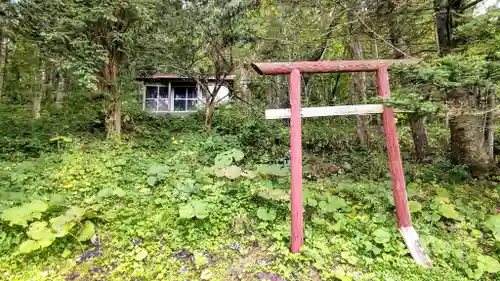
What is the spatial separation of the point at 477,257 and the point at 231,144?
203 inches

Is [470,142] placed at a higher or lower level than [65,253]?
higher

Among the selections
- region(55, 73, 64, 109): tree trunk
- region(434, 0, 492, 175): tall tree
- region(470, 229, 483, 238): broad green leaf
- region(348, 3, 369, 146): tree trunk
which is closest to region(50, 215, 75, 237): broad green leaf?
region(470, 229, 483, 238): broad green leaf

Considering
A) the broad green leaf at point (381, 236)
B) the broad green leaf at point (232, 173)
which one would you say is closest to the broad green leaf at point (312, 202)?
the broad green leaf at point (381, 236)

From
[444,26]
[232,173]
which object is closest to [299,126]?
[232,173]

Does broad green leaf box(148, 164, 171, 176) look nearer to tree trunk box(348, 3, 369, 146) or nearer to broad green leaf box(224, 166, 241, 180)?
broad green leaf box(224, 166, 241, 180)

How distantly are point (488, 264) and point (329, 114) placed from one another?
7.84 ft

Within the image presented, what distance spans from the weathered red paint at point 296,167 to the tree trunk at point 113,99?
5.00 m

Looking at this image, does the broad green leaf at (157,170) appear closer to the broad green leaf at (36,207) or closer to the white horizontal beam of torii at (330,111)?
the broad green leaf at (36,207)

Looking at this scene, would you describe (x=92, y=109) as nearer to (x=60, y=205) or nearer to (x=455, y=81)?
(x=60, y=205)

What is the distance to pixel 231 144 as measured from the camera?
704cm

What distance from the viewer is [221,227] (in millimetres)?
3545

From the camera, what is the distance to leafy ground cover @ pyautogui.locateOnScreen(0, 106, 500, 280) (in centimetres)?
296

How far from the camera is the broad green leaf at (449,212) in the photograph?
12.3ft

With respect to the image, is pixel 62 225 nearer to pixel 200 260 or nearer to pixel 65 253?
pixel 65 253
